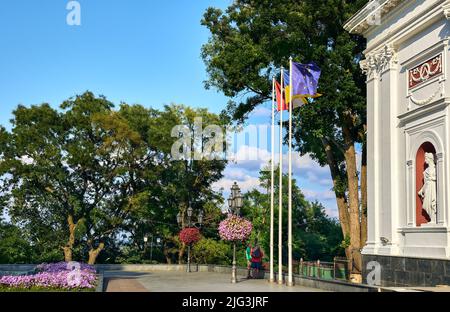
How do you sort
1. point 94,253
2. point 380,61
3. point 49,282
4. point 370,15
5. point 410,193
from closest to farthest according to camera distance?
point 49,282, point 410,193, point 380,61, point 370,15, point 94,253

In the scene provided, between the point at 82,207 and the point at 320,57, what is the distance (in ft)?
86.1

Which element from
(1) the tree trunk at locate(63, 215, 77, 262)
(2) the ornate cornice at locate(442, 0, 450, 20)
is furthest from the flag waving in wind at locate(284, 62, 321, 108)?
(1) the tree trunk at locate(63, 215, 77, 262)

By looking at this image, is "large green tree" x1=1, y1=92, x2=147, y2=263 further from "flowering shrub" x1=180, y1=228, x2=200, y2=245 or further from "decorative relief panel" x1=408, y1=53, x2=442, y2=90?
"decorative relief panel" x1=408, y1=53, x2=442, y2=90

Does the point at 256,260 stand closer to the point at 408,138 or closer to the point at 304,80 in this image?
the point at 304,80

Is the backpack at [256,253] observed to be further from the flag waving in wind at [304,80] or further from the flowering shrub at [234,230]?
the flag waving in wind at [304,80]

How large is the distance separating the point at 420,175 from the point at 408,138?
150cm

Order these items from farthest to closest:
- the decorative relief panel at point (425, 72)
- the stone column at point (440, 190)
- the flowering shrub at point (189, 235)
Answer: the flowering shrub at point (189, 235), the decorative relief panel at point (425, 72), the stone column at point (440, 190)

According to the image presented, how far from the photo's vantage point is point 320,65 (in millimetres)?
30188

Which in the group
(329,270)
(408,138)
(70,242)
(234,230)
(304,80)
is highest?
(304,80)

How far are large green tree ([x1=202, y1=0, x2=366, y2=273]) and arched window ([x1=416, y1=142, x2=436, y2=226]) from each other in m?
8.57

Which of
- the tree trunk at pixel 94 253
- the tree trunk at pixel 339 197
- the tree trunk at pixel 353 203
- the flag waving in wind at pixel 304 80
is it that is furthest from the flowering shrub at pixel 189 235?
the tree trunk at pixel 94 253

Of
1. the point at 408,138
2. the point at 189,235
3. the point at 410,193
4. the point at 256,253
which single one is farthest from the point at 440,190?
→ the point at 189,235

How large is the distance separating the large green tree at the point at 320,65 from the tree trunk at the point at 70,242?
19948 mm

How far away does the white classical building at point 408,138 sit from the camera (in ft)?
62.6
